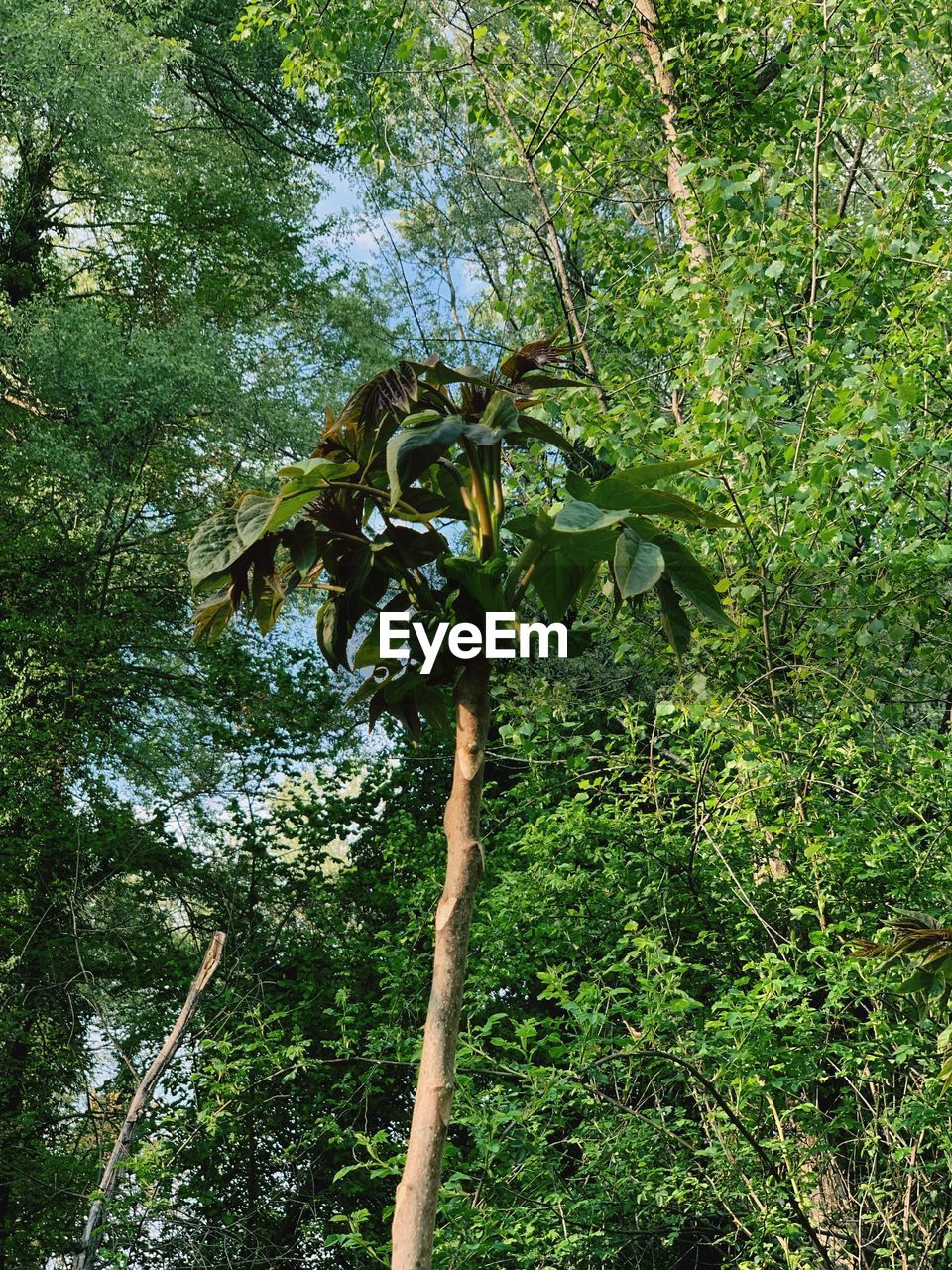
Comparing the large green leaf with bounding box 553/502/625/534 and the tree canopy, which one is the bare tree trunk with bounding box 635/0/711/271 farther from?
the large green leaf with bounding box 553/502/625/534

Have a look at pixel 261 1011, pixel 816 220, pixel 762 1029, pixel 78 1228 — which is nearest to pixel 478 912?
pixel 261 1011

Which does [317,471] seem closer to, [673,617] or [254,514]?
[254,514]

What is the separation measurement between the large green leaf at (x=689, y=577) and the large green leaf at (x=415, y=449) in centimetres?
30

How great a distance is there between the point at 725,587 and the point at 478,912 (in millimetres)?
1990

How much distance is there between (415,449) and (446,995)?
0.65 m

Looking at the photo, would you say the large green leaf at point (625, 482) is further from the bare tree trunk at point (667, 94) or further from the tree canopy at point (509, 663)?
the bare tree trunk at point (667, 94)

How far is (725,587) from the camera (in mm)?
3551

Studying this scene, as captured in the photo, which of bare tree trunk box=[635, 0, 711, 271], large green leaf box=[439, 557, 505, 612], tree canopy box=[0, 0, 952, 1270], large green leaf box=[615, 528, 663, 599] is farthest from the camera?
bare tree trunk box=[635, 0, 711, 271]

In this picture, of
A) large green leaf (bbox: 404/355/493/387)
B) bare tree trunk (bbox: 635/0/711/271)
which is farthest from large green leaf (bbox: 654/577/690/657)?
bare tree trunk (bbox: 635/0/711/271)

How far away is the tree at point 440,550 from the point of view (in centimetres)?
143

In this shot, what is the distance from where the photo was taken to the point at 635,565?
1.39 meters

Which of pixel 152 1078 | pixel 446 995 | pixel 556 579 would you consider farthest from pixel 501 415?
pixel 152 1078

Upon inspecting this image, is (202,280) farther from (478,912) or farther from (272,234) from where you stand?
(478,912)

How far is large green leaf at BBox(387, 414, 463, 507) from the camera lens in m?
1.40
